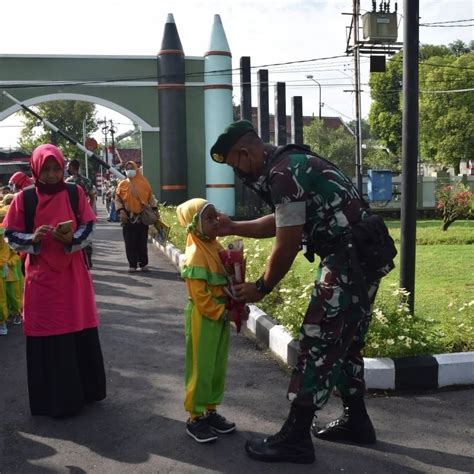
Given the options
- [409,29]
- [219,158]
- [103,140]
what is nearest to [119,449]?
[219,158]

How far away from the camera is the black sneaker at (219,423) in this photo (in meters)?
3.41

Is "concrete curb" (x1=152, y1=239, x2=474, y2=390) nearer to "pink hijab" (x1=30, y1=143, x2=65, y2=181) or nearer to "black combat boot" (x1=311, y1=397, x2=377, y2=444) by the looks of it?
"black combat boot" (x1=311, y1=397, x2=377, y2=444)

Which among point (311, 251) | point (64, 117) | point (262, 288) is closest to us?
point (262, 288)

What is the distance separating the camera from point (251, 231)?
11.0ft

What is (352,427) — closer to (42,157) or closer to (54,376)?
(54,376)

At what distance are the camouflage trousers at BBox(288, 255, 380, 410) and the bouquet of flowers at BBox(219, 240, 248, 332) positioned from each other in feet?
1.39

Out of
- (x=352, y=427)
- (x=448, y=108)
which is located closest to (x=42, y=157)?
(x=352, y=427)

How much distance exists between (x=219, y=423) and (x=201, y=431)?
0.14m

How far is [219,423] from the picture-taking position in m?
3.42

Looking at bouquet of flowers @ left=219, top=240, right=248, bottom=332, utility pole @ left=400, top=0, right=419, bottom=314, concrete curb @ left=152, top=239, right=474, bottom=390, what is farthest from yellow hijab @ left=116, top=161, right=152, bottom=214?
bouquet of flowers @ left=219, top=240, right=248, bottom=332

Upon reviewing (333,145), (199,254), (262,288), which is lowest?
(262,288)

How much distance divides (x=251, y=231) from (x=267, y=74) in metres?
19.6

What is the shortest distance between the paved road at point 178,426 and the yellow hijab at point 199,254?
37.0 inches

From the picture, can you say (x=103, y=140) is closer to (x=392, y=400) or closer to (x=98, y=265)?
(x=98, y=265)
